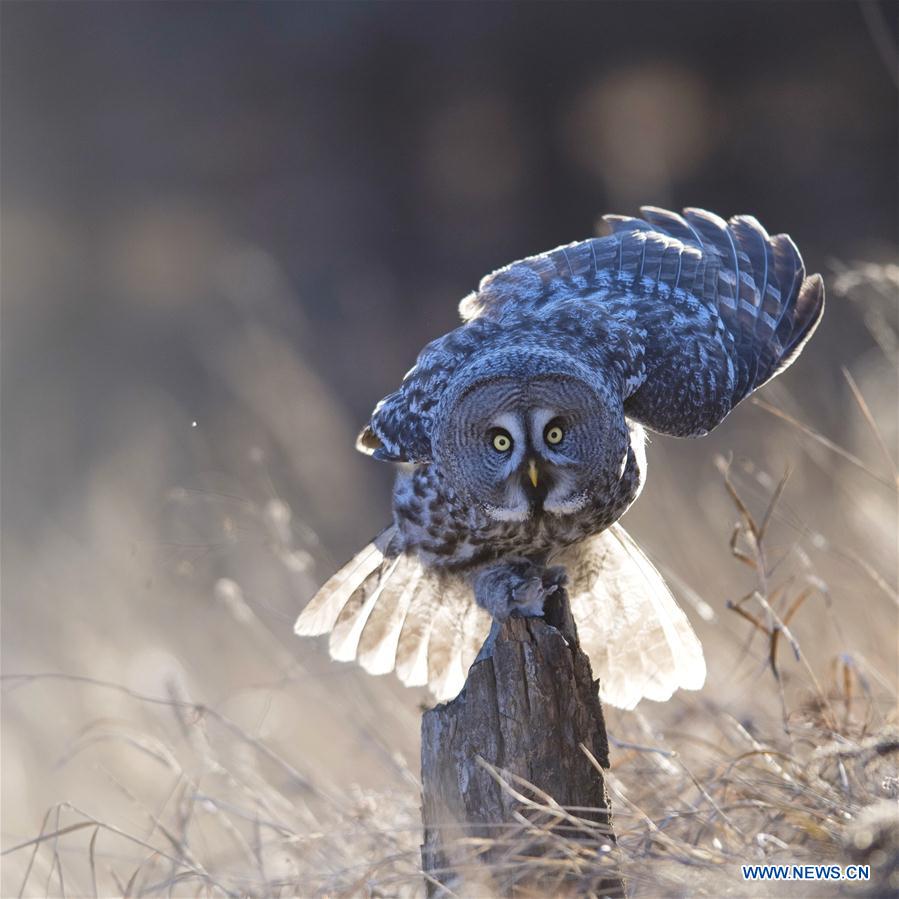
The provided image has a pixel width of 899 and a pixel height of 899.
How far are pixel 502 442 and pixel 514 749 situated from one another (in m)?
0.92

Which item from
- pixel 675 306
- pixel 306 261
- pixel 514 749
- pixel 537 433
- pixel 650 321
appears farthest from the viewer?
pixel 306 261

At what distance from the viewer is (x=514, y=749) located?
2.55 metres

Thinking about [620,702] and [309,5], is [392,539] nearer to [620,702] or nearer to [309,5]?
[620,702]

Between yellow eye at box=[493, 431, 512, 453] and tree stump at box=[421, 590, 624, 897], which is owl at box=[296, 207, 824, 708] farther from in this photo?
tree stump at box=[421, 590, 624, 897]

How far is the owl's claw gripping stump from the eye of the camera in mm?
3129

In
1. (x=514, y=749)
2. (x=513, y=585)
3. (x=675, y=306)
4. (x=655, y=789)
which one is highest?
(x=675, y=306)

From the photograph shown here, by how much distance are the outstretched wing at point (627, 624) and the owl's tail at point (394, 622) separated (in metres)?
0.32

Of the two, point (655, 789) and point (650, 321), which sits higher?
point (650, 321)

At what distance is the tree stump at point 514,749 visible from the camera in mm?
2512

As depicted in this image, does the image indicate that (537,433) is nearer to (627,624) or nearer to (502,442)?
(502,442)

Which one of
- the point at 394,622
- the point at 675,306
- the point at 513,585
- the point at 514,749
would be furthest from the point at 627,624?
the point at 514,749

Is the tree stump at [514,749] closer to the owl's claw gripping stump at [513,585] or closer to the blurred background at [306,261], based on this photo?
the owl's claw gripping stump at [513,585]

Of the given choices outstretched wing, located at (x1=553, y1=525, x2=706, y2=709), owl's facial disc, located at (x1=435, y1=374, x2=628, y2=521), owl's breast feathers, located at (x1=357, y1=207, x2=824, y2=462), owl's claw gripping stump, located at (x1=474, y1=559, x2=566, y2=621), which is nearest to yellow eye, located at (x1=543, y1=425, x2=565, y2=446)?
owl's facial disc, located at (x1=435, y1=374, x2=628, y2=521)

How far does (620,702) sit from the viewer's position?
358 cm
